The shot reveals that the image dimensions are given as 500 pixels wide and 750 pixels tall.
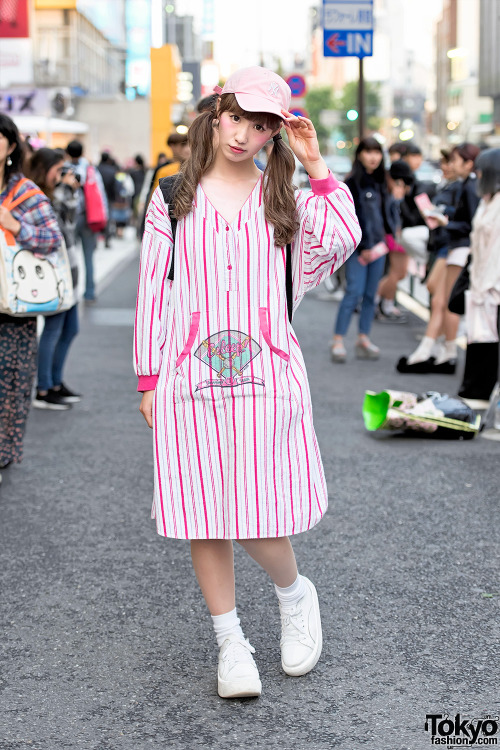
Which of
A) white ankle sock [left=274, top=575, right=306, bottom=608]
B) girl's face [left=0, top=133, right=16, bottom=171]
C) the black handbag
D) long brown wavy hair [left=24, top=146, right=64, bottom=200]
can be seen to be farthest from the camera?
the black handbag

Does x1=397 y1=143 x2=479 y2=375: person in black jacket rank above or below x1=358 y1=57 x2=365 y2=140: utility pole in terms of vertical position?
below

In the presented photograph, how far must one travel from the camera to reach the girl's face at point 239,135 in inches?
122

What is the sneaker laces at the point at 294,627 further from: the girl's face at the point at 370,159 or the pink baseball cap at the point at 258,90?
the girl's face at the point at 370,159

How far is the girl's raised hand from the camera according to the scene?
3092mm

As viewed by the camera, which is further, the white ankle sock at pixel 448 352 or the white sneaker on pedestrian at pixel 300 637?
the white ankle sock at pixel 448 352

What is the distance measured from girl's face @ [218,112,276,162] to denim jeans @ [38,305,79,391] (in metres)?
4.53

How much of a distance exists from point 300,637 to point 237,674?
288mm

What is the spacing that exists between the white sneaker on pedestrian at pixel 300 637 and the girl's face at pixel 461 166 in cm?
615

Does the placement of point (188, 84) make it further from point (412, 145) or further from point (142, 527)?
point (142, 527)

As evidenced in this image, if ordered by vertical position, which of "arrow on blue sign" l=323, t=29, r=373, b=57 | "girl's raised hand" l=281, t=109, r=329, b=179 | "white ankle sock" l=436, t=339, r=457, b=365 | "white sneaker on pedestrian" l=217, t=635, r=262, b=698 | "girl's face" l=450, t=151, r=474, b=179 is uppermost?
"arrow on blue sign" l=323, t=29, r=373, b=57

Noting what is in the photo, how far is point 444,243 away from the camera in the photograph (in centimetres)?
916
